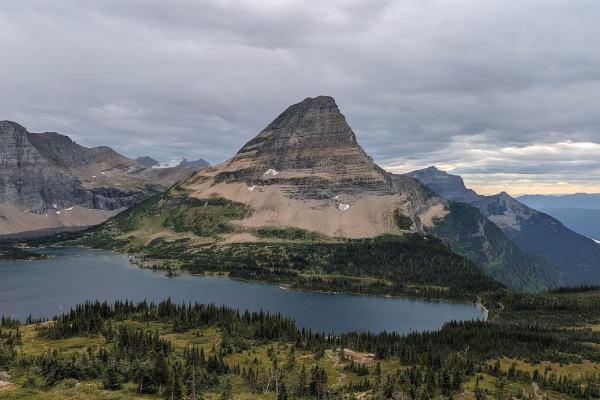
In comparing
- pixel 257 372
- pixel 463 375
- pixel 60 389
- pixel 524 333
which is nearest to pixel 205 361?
pixel 257 372

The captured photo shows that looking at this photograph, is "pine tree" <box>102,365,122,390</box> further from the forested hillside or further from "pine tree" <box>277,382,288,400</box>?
"pine tree" <box>277,382,288,400</box>

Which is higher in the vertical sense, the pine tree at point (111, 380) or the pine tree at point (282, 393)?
the pine tree at point (111, 380)

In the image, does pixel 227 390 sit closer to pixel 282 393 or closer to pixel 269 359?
pixel 282 393

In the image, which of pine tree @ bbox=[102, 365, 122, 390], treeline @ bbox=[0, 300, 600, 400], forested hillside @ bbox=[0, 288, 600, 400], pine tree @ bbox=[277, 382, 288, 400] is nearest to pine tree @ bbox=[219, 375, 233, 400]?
forested hillside @ bbox=[0, 288, 600, 400]

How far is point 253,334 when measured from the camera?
142 meters

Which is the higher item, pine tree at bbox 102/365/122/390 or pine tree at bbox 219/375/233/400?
pine tree at bbox 102/365/122/390

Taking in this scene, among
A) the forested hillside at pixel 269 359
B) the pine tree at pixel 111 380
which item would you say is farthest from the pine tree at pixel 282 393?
the pine tree at pixel 111 380

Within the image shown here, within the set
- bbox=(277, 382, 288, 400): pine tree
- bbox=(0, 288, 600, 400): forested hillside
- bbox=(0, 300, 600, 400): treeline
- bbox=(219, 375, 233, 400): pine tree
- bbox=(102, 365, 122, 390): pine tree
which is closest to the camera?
bbox=(219, 375, 233, 400): pine tree

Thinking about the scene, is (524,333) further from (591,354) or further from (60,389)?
(60,389)

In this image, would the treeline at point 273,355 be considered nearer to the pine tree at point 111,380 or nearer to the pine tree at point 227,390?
the pine tree at point 111,380

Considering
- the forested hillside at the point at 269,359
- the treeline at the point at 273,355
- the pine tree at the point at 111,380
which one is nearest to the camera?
the pine tree at the point at 111,380

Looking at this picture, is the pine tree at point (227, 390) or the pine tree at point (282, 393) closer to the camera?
the pine tree at point (227, 390)

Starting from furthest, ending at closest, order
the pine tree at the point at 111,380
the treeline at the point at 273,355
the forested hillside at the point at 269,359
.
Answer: the treeline at the point at 273,355
the forested hillside at the point at 269,359
the pine tree at the point at 111,380

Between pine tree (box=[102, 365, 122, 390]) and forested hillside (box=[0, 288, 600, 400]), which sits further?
forested hillside (box=[0, 288, 600, 400])
